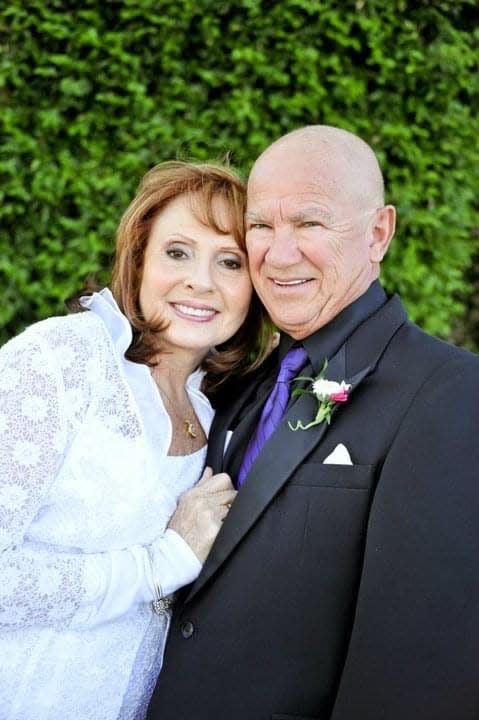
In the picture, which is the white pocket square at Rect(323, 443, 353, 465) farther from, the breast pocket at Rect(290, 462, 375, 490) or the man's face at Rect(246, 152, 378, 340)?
the man's face at Rect(246, 152, 378, 340)

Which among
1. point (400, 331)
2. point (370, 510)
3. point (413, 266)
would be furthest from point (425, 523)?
point (413, 266)

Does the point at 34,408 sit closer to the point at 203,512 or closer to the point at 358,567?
the point at 203,512

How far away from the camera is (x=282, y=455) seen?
2473 mm

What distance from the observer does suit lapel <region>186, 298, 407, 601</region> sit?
2445 millimetres

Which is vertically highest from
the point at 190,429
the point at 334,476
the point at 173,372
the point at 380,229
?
the point at 380,229

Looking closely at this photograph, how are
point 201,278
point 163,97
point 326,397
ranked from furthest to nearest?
point 163,97, point 201,278, point 326,397

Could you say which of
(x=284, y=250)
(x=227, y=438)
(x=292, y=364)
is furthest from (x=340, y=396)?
(x=227, y=438)

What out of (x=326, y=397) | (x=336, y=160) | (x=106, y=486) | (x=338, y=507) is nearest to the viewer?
(x=338, y=507)

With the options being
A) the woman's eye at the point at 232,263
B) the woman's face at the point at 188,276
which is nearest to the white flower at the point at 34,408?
the woman's face at the point at 188,276

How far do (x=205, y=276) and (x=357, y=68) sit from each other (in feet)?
7.67

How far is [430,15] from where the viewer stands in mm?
4828

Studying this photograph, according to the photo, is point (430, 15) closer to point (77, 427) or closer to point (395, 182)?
point (395, 182)

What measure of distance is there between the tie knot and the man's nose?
0.87ft

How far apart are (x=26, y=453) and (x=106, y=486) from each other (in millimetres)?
260
